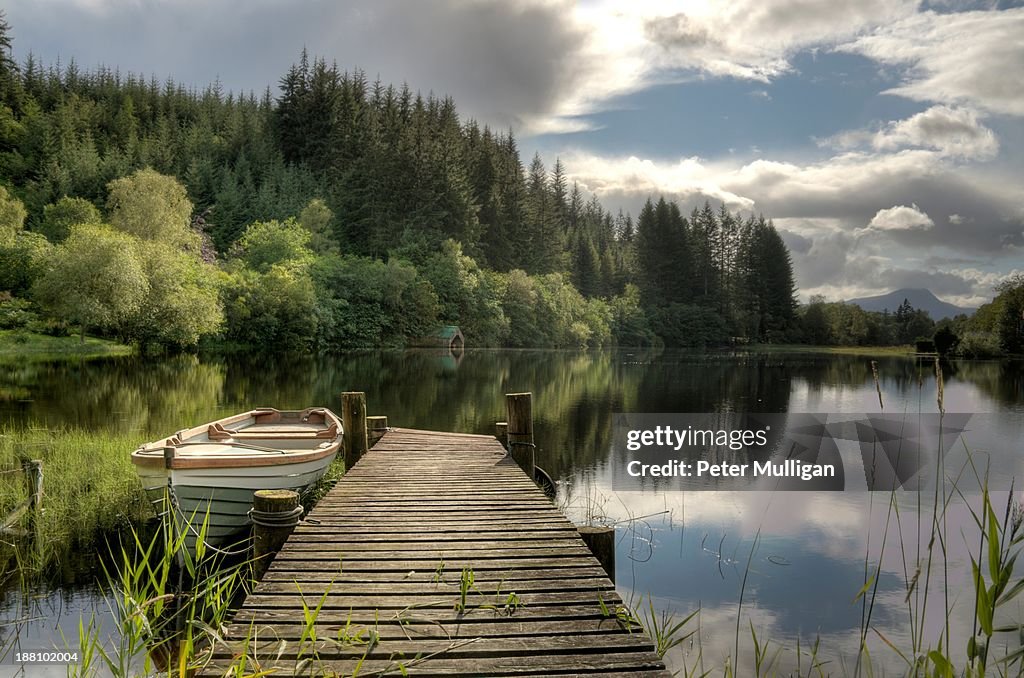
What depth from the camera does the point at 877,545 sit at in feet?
30.9

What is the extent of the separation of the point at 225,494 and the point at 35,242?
132 feet

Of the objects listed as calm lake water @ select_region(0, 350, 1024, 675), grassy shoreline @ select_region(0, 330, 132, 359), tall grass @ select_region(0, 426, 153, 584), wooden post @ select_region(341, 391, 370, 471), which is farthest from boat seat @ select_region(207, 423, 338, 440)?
grassy shoreline @ select_region(0, 330, 132, 359)

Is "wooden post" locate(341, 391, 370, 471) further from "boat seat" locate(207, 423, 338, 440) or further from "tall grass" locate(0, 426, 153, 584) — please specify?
"tall grass" locate(0, 426, 153, 584)

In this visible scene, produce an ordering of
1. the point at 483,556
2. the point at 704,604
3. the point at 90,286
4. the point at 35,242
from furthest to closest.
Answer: the point at 35,242 < the point at 90,286 < the point at 704,604 < the point at 483,556

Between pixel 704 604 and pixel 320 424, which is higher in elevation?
pixel 320 424

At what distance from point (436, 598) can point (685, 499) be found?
8767mm

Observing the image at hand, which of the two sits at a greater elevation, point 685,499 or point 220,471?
point 220,471

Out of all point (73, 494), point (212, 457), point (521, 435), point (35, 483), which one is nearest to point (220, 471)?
point (212, 457)

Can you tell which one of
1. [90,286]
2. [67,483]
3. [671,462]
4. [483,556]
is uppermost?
[90,286]

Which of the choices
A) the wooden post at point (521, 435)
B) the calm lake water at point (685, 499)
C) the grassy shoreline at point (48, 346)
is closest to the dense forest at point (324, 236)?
the grassy shoreline at point (48, 346)

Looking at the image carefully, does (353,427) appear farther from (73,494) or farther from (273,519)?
(273,519)

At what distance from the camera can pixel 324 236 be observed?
197ft

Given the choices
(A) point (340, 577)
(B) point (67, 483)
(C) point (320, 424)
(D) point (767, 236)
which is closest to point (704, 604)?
(A) point (340, 577)

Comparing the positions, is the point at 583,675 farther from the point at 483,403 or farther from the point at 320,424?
the point at 483,403
